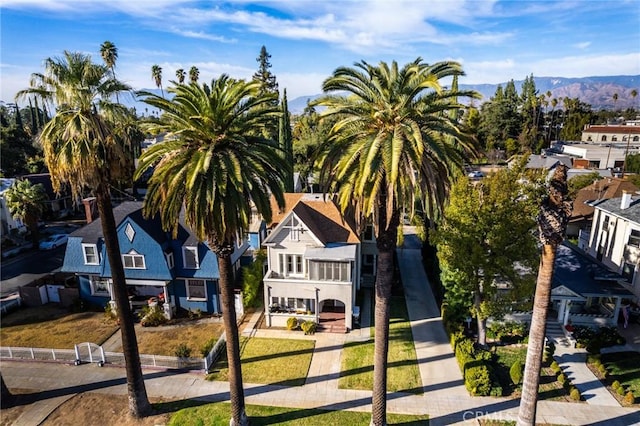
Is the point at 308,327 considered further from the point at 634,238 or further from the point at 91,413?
the point at 634,238

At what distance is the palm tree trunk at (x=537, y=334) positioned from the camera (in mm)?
16484

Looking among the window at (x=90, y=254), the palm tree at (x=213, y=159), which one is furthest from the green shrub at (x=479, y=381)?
the window at (x=90, y=254)

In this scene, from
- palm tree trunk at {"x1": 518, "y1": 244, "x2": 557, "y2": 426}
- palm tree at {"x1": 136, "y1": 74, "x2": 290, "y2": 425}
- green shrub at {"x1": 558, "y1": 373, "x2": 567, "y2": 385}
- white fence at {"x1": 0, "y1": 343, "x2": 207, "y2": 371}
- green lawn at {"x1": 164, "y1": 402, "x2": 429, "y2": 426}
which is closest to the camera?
palm tree at {"x1": 136, "y1": 74, "x2": 290, "y2": 425}

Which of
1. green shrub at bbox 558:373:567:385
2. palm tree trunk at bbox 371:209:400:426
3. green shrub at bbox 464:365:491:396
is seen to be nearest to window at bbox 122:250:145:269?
palm tree trunk at bbox 371:209:400:426

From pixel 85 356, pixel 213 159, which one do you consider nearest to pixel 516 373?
pixel 213 159

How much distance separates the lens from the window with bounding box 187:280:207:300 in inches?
1224

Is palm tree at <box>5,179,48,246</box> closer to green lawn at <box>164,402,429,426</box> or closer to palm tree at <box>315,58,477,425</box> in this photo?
green lawn at <box>164,402,429,426</box>

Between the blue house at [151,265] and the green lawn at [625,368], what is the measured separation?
27.3 metres

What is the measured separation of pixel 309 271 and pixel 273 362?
23.5 ft

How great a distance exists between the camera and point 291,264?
31.1 meters

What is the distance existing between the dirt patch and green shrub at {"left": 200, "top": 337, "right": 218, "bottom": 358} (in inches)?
179

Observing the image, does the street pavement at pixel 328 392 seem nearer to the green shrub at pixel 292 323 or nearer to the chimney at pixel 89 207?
the green shrub at pixel 292 323

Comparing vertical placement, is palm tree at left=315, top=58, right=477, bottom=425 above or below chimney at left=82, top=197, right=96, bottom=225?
above

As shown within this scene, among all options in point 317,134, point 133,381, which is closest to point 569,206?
A: point 133,381
